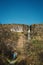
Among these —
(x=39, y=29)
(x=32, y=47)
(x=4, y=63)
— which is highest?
(x=39, y=29)

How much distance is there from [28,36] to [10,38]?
260 cm

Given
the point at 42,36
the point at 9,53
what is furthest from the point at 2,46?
the point at 42,36

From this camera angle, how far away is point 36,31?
2019cm

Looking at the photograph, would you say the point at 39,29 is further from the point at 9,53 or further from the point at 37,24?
the point at 9,53

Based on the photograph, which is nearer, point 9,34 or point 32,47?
point 32,47

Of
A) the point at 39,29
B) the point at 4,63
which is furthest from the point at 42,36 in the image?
the point at 4,63

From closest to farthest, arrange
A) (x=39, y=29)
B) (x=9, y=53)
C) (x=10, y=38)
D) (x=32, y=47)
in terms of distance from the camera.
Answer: (x=32, y=47)
(x=9, y=53)
(x=10, y=38)
(x=39, y=29)

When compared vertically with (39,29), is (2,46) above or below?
below

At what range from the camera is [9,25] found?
20.8 metres

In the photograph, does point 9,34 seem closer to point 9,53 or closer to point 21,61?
point 9,53

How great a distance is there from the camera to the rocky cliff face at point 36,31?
1928 centimetres

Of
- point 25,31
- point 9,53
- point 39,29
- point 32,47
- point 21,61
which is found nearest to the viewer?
point 21,61

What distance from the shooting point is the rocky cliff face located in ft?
63.2

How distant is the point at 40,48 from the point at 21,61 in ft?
6.53
